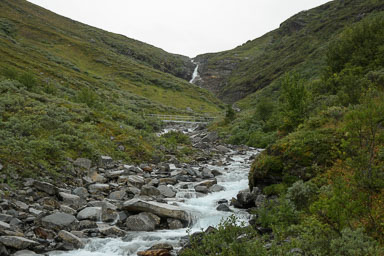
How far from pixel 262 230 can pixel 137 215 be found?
155 inches

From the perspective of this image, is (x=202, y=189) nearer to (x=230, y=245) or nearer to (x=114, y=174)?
(x=114, y=174)

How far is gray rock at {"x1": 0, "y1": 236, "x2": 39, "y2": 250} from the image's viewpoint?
6207 mm

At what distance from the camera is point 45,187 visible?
9.59 metres

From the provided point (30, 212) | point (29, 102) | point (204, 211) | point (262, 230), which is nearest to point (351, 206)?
point (262, 230)

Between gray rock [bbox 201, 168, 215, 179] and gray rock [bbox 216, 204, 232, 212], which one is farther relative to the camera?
gray rock [bbox 201, 168, 215, 179]

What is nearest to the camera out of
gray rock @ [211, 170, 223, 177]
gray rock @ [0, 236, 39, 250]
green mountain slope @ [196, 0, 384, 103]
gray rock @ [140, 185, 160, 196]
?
gray rock @ [0, 236, 39, 250]

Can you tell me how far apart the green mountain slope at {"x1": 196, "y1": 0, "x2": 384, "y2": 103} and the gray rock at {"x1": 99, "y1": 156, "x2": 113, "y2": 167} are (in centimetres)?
3883

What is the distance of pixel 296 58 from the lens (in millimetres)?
67188

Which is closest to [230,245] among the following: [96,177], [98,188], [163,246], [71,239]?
[163,246]

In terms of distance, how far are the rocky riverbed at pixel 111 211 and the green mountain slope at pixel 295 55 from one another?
128 ft

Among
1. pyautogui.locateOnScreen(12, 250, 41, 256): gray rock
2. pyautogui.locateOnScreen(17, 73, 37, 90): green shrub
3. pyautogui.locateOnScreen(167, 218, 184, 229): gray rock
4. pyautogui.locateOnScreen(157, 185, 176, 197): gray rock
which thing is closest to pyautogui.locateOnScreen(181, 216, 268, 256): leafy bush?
pyautogui.locateOnScreen(167, 218, 184, 229): gray rock

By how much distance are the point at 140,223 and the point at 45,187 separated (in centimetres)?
387

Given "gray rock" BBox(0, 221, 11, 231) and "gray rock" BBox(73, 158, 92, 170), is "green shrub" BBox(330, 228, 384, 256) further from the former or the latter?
"gray rock" BBox(73, 158, 92, 170)

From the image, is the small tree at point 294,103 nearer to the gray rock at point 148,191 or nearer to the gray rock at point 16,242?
the gray rock at point 148,191
